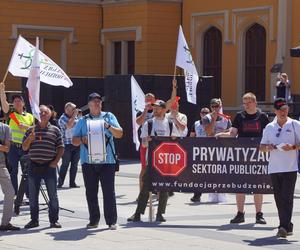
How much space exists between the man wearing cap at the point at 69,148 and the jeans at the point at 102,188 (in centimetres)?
662

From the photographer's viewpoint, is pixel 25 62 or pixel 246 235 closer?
pixel 246 235

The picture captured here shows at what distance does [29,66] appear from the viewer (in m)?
16.5

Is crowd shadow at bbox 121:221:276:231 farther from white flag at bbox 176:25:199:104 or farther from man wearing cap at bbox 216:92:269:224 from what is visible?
white flag at bbox 176:25:199:104

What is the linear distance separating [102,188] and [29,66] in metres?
3.41

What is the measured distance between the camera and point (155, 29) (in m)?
38.2

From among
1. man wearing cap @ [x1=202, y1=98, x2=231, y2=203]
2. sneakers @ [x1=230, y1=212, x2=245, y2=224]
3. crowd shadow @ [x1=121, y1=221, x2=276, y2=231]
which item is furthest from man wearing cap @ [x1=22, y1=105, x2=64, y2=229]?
man wearing cap @ [x1=202, y1=98, x2=231, y2=203]

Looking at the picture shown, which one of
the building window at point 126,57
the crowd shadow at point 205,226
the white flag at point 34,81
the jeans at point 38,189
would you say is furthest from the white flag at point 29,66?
the building window at point 126,57

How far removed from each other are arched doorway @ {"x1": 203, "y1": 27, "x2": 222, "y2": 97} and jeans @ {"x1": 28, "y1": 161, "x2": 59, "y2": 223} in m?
23.4

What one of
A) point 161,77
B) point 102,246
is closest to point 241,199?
point 102,246

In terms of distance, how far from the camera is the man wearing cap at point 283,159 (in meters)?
13.1

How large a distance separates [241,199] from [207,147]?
2.94 feet

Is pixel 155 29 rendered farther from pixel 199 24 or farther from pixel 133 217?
pixel 133 217

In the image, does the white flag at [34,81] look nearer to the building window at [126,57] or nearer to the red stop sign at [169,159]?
the red stop sign at [169,159]

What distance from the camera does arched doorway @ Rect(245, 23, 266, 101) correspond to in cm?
3572
